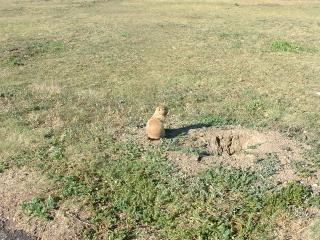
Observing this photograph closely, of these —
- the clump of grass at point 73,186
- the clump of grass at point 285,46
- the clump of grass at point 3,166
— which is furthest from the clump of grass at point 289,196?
the clump of grass at point 285,46

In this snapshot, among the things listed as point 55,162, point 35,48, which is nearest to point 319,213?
point 55,162

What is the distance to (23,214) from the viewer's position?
17.6 ft

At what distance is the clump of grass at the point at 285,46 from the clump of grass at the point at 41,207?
9.43 m

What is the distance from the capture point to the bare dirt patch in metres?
5.09

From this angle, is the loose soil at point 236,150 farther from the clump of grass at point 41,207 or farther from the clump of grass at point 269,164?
the clump of grass at point 41,207

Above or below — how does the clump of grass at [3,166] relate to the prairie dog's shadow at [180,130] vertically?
below

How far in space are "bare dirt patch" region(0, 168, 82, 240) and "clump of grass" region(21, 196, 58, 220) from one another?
→ 0.18 ft

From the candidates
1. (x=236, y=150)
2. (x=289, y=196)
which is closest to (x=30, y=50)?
(x=236, y=150)

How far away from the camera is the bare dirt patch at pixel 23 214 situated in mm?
5086

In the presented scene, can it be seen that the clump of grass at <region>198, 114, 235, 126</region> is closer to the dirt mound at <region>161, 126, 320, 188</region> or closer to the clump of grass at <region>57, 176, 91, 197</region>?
the dirt mound at <region>161, 126, 320, 188</region>

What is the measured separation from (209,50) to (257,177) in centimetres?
813

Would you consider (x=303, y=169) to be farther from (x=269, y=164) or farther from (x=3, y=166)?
(x=3, y=166)

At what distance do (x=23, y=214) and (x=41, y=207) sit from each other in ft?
0.67

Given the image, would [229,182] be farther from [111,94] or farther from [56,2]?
[56,2]
